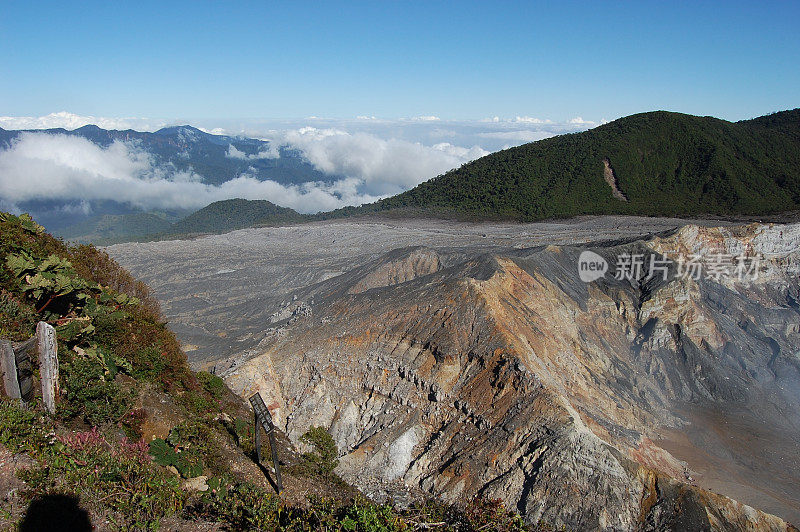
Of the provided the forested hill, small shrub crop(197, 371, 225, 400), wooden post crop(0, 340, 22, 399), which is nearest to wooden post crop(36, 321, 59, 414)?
wooden post crop(0, 340, 22, 399)

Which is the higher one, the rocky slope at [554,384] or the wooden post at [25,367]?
the wooden post at [25,367]

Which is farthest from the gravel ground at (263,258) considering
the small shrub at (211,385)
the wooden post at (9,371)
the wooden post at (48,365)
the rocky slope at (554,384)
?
the wooden post at (9,371)

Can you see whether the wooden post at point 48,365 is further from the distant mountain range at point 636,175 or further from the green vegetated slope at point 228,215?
the green vegetated slope at point 228,215

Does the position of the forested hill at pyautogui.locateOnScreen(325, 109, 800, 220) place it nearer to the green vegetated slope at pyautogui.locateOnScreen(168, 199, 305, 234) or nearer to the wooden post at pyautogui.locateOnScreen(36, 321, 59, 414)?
the wooden post at pyautogui.locateOnScreen(36, 321, 59, 414)

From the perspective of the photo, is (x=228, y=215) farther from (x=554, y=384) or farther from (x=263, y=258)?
(x=554, y=384)

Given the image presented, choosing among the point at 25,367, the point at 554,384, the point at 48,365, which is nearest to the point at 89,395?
the point at 48,365
